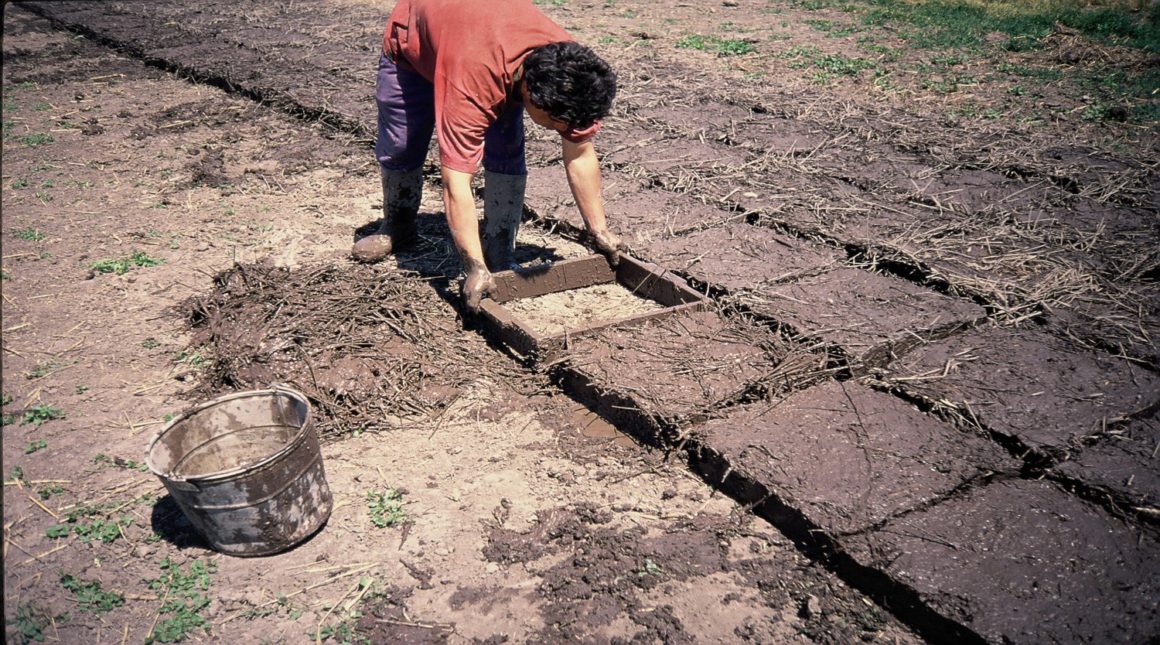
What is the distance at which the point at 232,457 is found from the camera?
325cm

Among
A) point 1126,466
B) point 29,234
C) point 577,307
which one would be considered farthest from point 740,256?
point 29,234

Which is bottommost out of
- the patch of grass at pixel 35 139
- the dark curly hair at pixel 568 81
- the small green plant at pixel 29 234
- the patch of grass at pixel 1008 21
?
the patch of grass at pixel 35 139

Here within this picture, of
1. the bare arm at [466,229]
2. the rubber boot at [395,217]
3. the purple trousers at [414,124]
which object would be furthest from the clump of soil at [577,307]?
the rubber boot at [395,217]

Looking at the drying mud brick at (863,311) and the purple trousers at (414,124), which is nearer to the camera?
the drying mud brick at (863,311)

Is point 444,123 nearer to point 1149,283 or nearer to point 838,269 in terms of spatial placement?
point 838,269

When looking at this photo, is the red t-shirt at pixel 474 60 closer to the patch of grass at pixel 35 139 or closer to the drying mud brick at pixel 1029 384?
the drying mud brick at pixel 1029 384

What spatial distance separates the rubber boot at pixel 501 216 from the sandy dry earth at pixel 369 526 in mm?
565

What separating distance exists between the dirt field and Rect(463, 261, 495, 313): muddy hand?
13.2 inches

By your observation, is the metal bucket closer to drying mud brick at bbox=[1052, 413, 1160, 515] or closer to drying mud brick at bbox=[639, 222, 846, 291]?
drying mud brick at bbox=[639, 222, 846, 291]

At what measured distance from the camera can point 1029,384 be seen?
357cm

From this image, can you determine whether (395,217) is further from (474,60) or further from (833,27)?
(833,27)

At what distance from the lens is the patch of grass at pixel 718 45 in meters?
9.70

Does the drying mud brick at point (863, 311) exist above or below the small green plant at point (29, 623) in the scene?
above

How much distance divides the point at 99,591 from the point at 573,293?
8.67 feet
